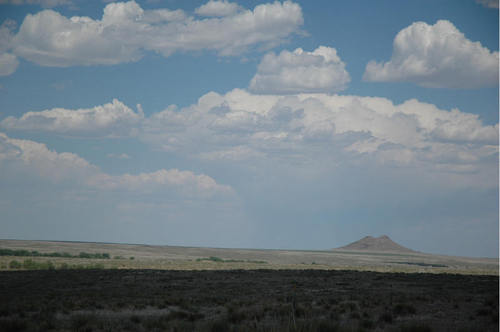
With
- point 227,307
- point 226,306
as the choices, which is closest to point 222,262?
point 226,306

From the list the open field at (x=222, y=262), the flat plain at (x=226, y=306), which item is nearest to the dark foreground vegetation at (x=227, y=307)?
the flat plain at (x=226, y=306)

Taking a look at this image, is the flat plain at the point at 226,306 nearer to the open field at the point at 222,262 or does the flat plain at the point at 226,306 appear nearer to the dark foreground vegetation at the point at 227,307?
the dark foreground vegetation at the point at 227,307

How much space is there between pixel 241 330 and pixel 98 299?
14.9 meters

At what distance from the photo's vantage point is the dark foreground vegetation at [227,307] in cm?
1686

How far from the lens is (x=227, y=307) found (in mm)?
→ 23375

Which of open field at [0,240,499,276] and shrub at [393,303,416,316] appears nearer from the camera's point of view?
shrub at [393,303,416,316]

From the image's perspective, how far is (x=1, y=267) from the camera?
52750mm

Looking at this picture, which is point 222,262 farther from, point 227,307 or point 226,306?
point 227,307

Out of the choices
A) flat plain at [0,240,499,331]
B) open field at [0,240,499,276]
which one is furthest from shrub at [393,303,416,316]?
open field at [0,240,499,276]

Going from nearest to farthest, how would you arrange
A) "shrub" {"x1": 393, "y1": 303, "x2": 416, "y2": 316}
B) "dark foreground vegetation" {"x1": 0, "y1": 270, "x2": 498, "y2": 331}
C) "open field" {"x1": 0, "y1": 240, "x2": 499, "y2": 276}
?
"dark foreground vegetation" {"x1": 0, "y1": 270, "x2": 498, "y2": 331} → "shrub" {"x1": 393, "y1": 303, "x2": 416, "y2": 316} → "open field" {"x1": 0, "y1": 240, "x2": 499, "y2": 276}

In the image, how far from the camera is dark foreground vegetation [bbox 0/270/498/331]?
55.3 feet

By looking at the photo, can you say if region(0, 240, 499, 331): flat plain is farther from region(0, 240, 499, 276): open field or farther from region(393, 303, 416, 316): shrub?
region(0, 240, 499, 276): open field

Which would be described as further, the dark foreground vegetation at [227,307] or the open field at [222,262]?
the open field at [222,262]

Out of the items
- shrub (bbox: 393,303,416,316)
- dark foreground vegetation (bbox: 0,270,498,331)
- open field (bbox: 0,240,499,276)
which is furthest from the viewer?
open field (bbox: 0,240,499,276)
